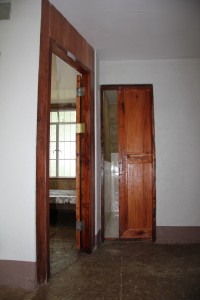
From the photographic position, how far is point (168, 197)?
3.35m

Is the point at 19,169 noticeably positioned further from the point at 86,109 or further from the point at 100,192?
the point at 100,192

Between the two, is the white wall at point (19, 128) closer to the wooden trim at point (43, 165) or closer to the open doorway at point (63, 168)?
the wooden trim at point (43, 165)

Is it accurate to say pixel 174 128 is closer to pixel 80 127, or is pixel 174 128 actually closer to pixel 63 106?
pixel 80 127

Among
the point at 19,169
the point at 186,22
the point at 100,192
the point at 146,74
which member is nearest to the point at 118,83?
the point at 146,74

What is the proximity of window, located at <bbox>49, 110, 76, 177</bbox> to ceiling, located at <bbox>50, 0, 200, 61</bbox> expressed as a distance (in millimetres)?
3273

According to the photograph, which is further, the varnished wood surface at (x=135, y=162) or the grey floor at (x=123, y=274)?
the varnished wood surface at (x=135, y=162)

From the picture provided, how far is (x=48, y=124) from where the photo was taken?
2121 mm

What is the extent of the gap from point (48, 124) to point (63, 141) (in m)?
4.43

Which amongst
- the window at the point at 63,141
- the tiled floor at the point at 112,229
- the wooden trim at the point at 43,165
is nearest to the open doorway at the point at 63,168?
the window at the point at 63,141

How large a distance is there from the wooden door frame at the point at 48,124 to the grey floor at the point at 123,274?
0.64 ft

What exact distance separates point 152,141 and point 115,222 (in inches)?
78.4

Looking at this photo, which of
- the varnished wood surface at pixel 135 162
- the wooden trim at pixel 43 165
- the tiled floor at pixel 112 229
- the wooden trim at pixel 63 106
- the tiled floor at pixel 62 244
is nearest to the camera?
the wooden trim at pixel 43 165

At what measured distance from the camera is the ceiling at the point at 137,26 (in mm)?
2266

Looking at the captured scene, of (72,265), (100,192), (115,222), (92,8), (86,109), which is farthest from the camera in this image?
(115,222)
